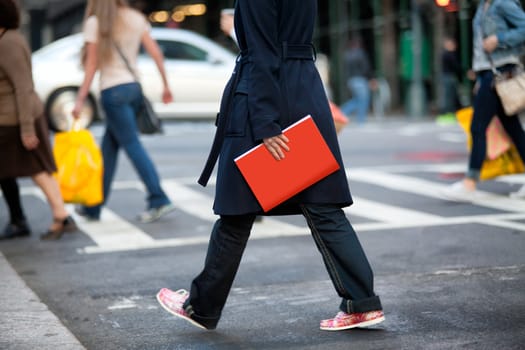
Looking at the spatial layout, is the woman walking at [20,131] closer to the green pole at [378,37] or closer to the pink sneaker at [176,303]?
the pink sneaker at [176,303]

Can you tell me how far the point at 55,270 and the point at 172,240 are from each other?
121 centimetres

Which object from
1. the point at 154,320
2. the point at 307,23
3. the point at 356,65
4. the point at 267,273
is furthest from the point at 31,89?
the point at 356,65

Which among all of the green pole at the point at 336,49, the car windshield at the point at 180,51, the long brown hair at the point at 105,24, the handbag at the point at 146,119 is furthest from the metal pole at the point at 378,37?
the long brown hair at the point at 105,24

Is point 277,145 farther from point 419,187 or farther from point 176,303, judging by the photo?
point 419,187

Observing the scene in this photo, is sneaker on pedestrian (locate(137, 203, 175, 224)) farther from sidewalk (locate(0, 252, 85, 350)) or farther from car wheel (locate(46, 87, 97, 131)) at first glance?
car wheel (locate(46, 87, 97, 131))

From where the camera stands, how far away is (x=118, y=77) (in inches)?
330

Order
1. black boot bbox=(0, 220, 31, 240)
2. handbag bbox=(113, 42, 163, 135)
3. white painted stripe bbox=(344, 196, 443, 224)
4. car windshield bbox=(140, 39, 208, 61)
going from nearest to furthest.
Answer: black boot bbox=(0, 220, 31, 240) < white painted stripe bbox=(344, 196, 443, 224) < handbag bbox=(113, 42, 163, 135) < car windshield bbox=(140, 39, 208, 61)

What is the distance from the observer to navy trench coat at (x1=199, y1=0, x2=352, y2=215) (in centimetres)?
442

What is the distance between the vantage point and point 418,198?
946 cm

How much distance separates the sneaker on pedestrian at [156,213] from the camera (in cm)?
856

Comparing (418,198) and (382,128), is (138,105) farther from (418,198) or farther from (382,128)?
(382,128)

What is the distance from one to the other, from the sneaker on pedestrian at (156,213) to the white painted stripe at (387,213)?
4.70 ft

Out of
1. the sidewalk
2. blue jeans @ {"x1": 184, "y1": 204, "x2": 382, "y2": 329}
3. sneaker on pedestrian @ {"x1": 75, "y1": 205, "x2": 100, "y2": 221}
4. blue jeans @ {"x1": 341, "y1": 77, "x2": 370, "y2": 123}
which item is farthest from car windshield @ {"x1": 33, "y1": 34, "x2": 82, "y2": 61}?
blue jeans @ {"x1": 184, "y1": 204, "x2": 382, "y2": 329}

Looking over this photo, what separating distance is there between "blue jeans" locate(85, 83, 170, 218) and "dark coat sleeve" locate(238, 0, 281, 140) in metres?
4.06
